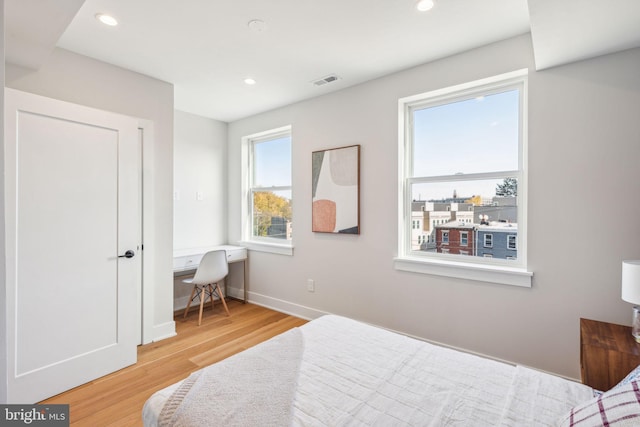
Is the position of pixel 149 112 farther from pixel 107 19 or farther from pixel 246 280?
pixel 246 280

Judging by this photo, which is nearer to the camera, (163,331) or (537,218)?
(537,218)

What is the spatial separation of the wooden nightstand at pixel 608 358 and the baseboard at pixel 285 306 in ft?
7.32

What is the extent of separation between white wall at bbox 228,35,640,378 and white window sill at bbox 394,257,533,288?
0.19 feet

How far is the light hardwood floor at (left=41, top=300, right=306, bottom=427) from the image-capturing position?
6.28 feet

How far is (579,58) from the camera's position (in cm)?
196

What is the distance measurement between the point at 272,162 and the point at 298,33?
2044mm

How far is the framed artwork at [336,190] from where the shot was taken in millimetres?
3047

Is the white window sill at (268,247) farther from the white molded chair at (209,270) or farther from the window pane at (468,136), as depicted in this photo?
the window pane at (468,136)

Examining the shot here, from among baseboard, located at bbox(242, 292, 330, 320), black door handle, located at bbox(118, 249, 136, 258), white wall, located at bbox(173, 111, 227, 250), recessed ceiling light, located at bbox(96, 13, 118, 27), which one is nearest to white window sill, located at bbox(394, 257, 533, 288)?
baseboard, located at bbox(242, 292, 330, 320)

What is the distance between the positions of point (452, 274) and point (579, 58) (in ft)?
5.53

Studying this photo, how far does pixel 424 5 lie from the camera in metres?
1.86

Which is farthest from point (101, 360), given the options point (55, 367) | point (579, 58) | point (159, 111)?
point (579, 58)

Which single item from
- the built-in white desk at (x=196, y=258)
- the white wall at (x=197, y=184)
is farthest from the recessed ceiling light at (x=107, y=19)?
the built-in white desk at (x=196, y=258)

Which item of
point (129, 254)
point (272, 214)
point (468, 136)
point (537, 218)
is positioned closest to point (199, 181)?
point (272, 214)
